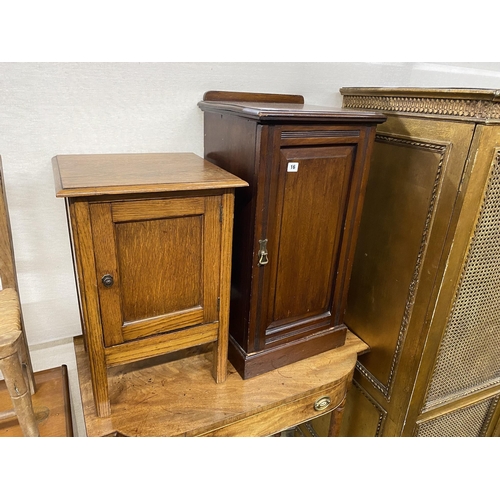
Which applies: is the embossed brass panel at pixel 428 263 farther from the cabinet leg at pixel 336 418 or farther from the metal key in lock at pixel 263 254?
the metal key in lock at pixel 263 254

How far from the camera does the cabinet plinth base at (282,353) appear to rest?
1064mm

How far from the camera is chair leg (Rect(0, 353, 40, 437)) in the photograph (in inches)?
32.5

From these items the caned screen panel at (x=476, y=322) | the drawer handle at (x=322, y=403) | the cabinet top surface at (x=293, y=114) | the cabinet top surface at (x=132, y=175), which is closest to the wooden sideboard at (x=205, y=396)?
the drawer handle at (x=322, y=403)

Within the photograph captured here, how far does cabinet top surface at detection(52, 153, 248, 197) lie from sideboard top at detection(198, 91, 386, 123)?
0.14 meters

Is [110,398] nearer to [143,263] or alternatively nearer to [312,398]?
[143,263]

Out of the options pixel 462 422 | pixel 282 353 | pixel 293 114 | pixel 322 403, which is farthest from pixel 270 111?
pixel 462 422

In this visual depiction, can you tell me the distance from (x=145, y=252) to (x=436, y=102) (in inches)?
31.9

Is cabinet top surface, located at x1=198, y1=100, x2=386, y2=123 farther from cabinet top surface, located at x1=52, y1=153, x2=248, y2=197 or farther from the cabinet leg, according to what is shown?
the cabinet leg

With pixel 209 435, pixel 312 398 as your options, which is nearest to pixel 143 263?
pixel 209 435

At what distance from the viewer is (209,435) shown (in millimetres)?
937

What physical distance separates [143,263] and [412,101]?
0.83 metres

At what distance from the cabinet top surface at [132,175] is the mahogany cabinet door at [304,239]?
0.16 meters

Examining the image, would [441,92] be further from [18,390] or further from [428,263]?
[18,390]

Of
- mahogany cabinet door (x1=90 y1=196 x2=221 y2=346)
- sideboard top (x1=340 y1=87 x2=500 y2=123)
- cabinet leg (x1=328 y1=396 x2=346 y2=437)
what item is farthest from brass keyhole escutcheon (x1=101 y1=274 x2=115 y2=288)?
sideboard top (x1=340 y1=87 x2=500 y2=123)
